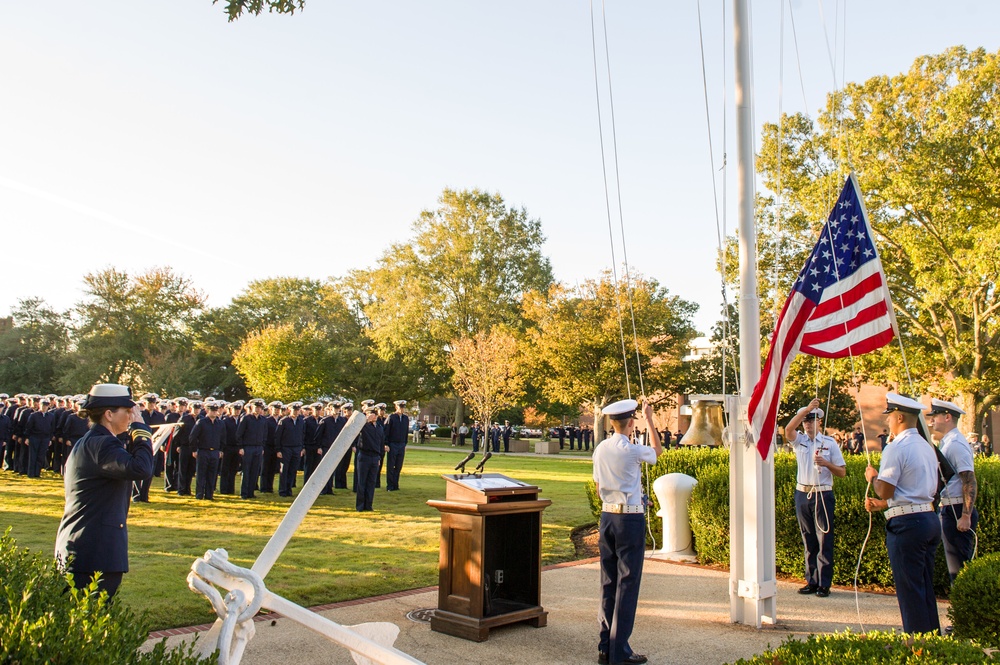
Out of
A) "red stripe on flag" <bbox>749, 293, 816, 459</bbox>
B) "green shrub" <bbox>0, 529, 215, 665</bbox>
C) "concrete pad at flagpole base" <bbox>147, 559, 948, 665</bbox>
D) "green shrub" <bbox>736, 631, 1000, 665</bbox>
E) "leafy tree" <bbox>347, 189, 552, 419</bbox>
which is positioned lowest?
"concrete pad at flagpole base" <bbox>147, 559, 948, 665</bbox>

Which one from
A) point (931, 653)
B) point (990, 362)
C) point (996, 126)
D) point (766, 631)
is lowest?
point (766, 631)

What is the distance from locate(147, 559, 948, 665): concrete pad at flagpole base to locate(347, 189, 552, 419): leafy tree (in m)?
45.3

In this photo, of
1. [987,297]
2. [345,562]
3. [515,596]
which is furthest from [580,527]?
[987,297]

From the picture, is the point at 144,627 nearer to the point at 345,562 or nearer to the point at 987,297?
the point at 345,562

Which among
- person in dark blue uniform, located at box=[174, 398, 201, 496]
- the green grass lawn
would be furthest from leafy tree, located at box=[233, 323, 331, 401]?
person in dark blue uniform, located at box=[174, 398, 201, 496]

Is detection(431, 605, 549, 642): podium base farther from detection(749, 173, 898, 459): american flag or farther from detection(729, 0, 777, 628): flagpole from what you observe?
detection(749, 173, 898, 459): american flag

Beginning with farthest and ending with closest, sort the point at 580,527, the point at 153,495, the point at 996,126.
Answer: the point at 996,126 → the point at 153,495 → the point at 580,527

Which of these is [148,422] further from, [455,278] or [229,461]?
[455,278]

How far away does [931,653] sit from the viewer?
3564mm

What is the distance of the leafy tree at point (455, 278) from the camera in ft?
178

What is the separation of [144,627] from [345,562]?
7.21 meters

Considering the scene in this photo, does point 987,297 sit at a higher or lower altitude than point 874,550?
higher

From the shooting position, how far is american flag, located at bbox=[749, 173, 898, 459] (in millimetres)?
6637

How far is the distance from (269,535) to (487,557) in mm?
5546
